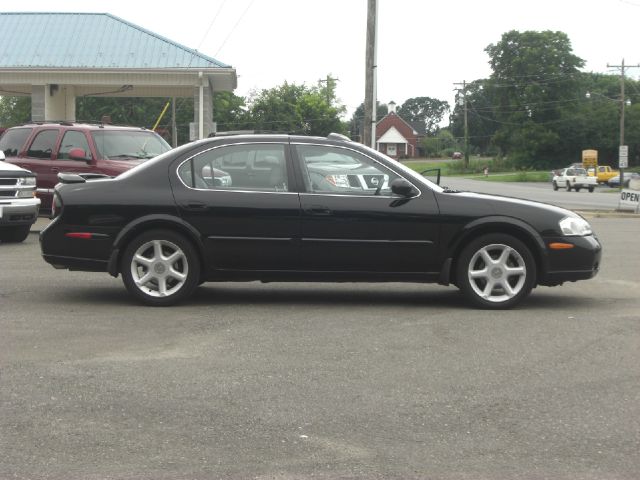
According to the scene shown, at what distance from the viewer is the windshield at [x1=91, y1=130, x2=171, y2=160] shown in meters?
16.1

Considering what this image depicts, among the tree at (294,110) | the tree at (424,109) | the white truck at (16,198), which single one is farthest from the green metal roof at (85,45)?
→ the tree at (424,109)

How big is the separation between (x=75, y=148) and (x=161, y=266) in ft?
27.5

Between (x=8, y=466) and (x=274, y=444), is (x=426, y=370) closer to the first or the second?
(x=274, y=444)

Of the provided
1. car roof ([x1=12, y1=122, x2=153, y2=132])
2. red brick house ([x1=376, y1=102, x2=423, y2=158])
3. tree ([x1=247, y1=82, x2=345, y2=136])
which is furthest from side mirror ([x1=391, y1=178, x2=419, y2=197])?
red brick house ([x1=376, y1=102, x2=423, y2=158])

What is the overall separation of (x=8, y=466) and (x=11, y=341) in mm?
2783

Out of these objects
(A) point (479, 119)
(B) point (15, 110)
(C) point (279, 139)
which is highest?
(A) point (479, 119)

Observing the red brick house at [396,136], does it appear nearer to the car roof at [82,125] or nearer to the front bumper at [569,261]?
the car roof at [82,125]

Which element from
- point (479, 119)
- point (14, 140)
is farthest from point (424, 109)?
point (14, 140)

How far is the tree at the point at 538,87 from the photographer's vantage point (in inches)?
3880

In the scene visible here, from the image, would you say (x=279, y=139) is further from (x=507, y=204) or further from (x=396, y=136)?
(x=396, y=136)

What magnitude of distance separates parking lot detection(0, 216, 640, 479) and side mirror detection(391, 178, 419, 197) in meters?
1.04

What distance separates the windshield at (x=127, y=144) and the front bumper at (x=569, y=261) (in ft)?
31.0

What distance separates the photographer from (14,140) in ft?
55.8

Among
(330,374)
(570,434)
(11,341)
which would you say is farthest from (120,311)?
(570,434)
